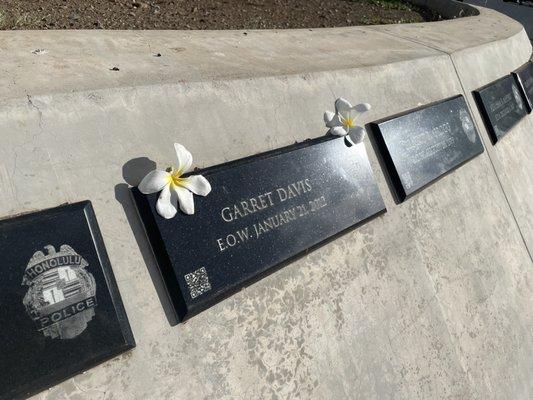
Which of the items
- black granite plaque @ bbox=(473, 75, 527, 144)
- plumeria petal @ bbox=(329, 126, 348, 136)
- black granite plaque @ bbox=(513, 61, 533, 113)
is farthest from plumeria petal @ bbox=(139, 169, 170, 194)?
black granite plaque @ bbox=(513, 61, 533, 113)

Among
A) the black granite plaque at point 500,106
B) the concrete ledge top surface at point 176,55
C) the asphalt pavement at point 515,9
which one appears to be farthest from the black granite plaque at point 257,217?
the asphalt pavement at point 515,9

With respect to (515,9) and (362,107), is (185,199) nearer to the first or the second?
(362,107)

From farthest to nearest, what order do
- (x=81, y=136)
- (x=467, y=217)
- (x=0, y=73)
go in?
(x=467, y=217)
(x=0, y=73)
(x=81, y=136)

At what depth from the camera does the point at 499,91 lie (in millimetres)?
4289

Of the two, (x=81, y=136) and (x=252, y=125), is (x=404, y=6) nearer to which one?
(x=252, y=125)

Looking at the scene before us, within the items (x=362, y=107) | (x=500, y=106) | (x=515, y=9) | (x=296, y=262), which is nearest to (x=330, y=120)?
(x=362, y=107)

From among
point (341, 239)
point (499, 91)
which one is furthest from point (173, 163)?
point (499, 91)

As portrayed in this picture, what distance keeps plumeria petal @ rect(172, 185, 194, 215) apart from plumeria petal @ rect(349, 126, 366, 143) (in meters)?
1.11

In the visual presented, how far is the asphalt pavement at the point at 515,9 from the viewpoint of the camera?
1152 centimetres

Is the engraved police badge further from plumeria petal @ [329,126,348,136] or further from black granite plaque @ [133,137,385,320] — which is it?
plumeria petal @ [329,126,348,136]

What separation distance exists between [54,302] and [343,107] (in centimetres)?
177

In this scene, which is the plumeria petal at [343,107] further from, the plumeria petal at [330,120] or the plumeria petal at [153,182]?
the plumeria petal at [153,182]

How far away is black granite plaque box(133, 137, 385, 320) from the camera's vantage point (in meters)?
1.73

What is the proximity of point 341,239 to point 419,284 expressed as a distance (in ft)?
2.04
